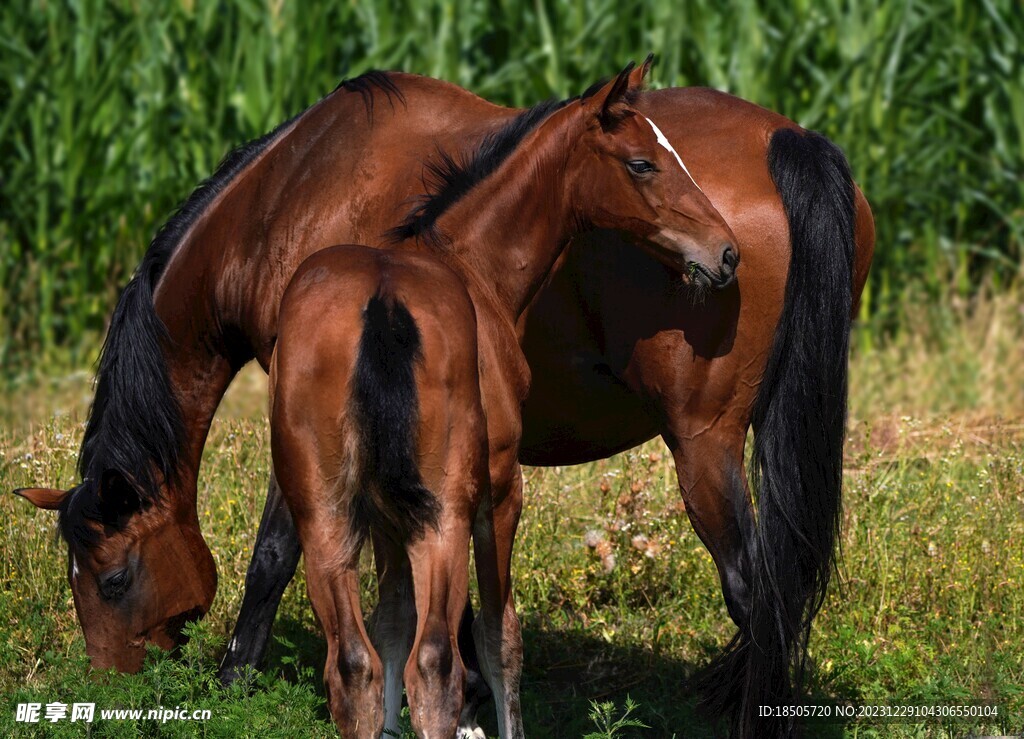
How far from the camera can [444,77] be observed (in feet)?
30.7

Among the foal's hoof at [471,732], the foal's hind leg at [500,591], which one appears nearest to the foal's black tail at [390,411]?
the foal's hind leg at [500,591]

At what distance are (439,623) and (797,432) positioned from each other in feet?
4.72

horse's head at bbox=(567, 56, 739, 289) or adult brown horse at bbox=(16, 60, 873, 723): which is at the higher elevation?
horse's head at bbox=(567, 56, 739, 289)

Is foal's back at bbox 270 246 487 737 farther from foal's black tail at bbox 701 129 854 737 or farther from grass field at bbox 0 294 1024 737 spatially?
foal's black tail at bbox 701 129 854 737

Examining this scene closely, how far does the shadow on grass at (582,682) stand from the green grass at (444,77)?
473 cm

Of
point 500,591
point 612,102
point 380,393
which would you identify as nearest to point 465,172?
point 612,102

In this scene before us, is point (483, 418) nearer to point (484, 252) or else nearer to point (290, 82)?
point (484, 252)

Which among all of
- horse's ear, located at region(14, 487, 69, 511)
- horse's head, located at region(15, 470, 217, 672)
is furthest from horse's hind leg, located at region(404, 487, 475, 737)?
horse's ear, located at region(14, 487, 69, 511)

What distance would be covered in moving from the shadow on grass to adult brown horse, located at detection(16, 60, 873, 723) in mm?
433

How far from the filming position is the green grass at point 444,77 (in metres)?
9.27

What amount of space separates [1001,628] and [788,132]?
228 centimetres

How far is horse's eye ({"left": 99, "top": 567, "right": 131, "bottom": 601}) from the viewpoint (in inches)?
177

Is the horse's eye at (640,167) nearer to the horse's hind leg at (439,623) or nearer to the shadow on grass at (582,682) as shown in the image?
the horse's hind leg at (439,623)

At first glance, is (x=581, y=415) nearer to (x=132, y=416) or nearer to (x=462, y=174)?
(x=462, y=174)
